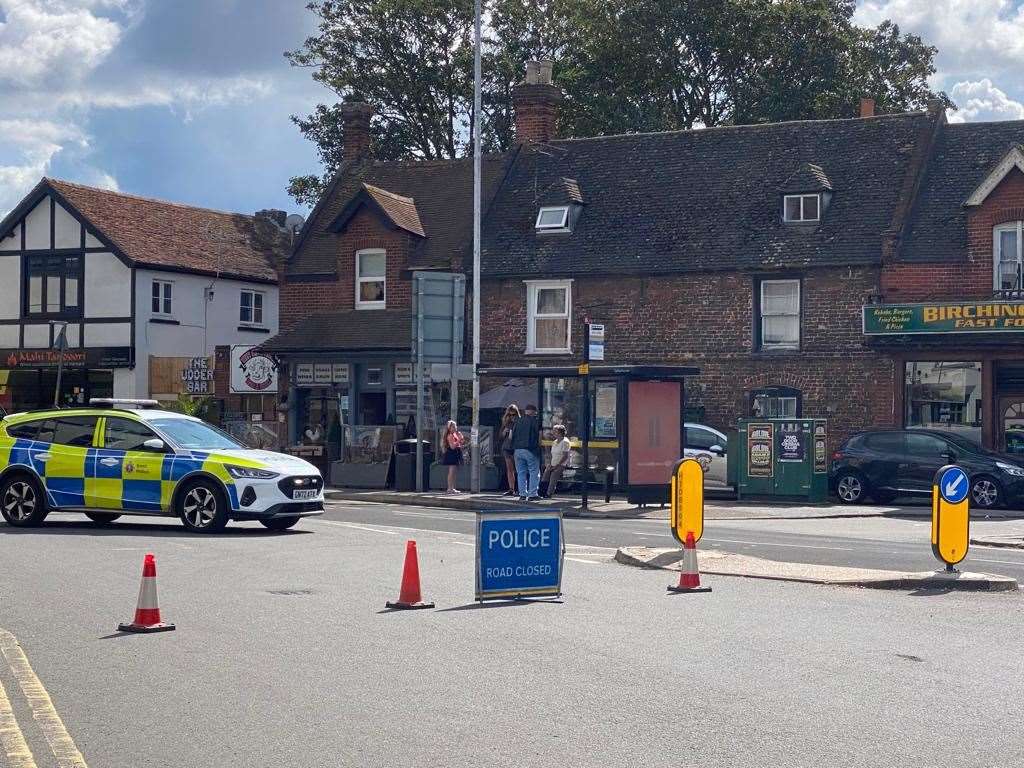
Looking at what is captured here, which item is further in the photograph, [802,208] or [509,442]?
[802,208]

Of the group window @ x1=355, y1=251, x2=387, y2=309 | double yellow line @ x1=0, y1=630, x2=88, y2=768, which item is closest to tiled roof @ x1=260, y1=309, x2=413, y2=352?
window @ x1=355, y1=251, x2=387, y2=309

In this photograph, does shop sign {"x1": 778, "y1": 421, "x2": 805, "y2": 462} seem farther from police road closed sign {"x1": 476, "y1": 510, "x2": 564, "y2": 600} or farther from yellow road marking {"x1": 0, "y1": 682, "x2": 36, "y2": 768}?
yellow road marking {"x1": 0, "y1": 682, "x2": 36, "y2": 768}

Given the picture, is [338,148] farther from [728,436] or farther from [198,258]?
[728,436]

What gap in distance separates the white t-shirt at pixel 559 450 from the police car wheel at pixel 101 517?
9057 mm

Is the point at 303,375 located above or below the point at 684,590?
above

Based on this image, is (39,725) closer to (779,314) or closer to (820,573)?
(820,573)

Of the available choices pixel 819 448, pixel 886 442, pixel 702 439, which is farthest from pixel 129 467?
pixel 886 442

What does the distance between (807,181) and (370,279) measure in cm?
1124

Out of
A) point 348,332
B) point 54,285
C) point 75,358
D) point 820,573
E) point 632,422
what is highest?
point 54,285

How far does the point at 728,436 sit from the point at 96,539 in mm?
14144

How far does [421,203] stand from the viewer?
40.3 meters

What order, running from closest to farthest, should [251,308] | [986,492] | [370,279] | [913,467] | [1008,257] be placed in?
[986,492] → [913,467] → [1008,257] → [370,279] → [251,308]

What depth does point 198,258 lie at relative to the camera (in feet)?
157

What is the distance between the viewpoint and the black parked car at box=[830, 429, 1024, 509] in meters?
27.5
